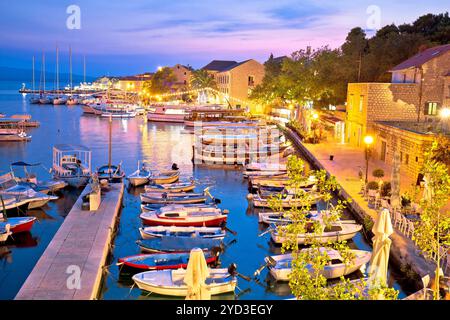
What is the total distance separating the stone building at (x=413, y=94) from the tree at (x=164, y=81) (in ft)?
266

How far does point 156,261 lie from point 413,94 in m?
27.7

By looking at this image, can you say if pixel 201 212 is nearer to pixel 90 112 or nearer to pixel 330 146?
pixel 330 146

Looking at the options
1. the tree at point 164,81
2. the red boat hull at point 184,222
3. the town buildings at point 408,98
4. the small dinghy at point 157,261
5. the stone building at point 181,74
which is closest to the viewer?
the small dinghy at point 157,261

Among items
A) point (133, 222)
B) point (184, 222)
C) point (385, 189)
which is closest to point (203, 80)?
point (133, 222)

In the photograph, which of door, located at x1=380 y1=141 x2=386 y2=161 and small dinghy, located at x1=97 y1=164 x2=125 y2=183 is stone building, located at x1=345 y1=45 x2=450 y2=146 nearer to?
door, located at x1=380 y1=141 x2=386 y2=161

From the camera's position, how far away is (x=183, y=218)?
70.0ft

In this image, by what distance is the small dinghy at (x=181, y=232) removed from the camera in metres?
18.7

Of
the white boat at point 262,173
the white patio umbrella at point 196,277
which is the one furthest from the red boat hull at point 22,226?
the white boat at point 262,173

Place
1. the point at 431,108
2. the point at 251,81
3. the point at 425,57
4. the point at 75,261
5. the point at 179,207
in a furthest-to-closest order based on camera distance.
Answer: the point at 251,81 < the point at 425,57 < the point at 431,108 < the point at 179,207 < the point at 75,261

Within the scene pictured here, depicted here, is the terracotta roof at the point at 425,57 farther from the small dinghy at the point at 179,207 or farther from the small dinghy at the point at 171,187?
the small dinghy at the point at 179,207

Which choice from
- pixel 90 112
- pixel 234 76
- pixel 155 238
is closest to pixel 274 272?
pixel 155 238

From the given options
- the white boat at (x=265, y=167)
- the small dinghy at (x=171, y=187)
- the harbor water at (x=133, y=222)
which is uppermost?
the white boat at (x=265, y=167)

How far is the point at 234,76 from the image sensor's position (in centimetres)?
9188

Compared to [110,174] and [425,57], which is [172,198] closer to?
[110,174]
